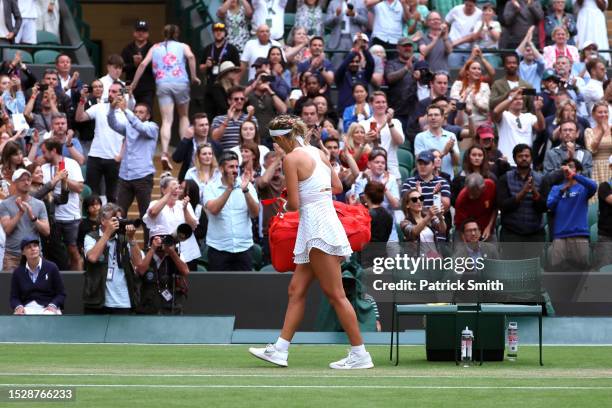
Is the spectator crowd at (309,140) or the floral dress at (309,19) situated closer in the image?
the spectator crowd at (309,140)

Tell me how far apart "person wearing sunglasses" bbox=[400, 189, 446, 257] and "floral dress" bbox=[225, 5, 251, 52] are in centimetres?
550

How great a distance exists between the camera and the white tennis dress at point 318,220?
1137cm

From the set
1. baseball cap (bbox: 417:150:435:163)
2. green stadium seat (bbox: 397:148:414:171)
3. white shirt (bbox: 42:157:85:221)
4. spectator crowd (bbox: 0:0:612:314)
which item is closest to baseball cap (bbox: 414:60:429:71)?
spectator crowd (bbox: 0:0:612:314)

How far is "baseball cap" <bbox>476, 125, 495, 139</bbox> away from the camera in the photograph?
60.2 feet

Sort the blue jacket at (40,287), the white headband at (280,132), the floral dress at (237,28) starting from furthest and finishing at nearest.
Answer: the floral dress at (237,28) < the blue jacket at (40,287) < the white headband at (280,132)

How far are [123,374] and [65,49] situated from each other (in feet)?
37.9

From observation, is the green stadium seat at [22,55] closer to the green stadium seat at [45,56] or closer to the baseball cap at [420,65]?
the green stadium seat at [45,56]

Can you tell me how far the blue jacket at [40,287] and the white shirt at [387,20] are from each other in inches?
308

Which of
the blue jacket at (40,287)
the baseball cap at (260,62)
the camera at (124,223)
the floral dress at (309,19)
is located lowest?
the blue jacket at (40,287)

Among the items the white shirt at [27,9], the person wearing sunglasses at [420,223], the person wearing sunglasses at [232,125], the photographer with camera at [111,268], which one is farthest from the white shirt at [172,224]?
the white shirt at [27,9]

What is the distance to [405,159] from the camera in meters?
18.9

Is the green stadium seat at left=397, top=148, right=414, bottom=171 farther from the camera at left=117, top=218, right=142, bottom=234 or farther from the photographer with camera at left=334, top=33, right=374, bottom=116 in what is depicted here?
the camera at left=117, top=218, right=142, bottom=234

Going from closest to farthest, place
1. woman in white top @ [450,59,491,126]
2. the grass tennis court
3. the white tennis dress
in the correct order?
the grass tennis court → the white tennis dress → woman in white top @ [450,59,491,126]

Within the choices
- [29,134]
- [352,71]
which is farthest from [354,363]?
[352,71]
